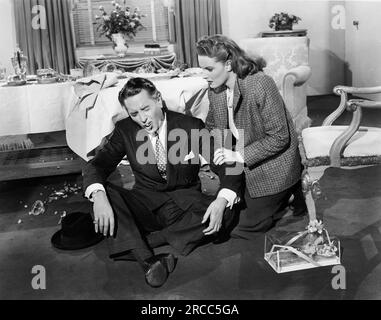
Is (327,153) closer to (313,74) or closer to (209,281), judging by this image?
(209,281)

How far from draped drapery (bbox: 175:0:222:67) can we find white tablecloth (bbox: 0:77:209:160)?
12.0 feet

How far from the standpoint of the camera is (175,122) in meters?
2.09

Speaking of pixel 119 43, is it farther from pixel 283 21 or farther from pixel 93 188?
pixel 93 188

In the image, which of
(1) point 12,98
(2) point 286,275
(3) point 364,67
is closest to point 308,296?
(2) point 286,275

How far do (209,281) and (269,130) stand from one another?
2.43 feet

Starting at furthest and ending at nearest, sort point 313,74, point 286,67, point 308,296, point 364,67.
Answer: point 313,74 < point 364,67 < point 286,67 < point 308,296

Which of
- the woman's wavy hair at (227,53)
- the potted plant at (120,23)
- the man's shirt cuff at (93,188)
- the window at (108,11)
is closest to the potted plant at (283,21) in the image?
the window at (108,11)

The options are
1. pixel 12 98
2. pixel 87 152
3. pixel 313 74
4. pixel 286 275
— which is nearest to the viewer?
pixel 286 275

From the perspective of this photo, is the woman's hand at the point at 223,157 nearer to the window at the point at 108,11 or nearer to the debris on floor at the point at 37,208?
the debris on floor at the point at 37,208

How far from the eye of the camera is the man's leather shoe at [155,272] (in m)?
1.80

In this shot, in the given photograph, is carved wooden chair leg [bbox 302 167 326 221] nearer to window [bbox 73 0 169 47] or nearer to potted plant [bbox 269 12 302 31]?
potted plant [bbox 269 12 302 31]

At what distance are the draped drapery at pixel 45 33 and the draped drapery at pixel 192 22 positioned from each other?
1.41m

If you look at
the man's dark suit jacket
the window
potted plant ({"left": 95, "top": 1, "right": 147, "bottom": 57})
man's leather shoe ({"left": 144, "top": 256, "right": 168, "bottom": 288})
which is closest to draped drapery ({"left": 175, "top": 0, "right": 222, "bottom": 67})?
the window

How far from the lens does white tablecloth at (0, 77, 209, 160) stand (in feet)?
8.33
